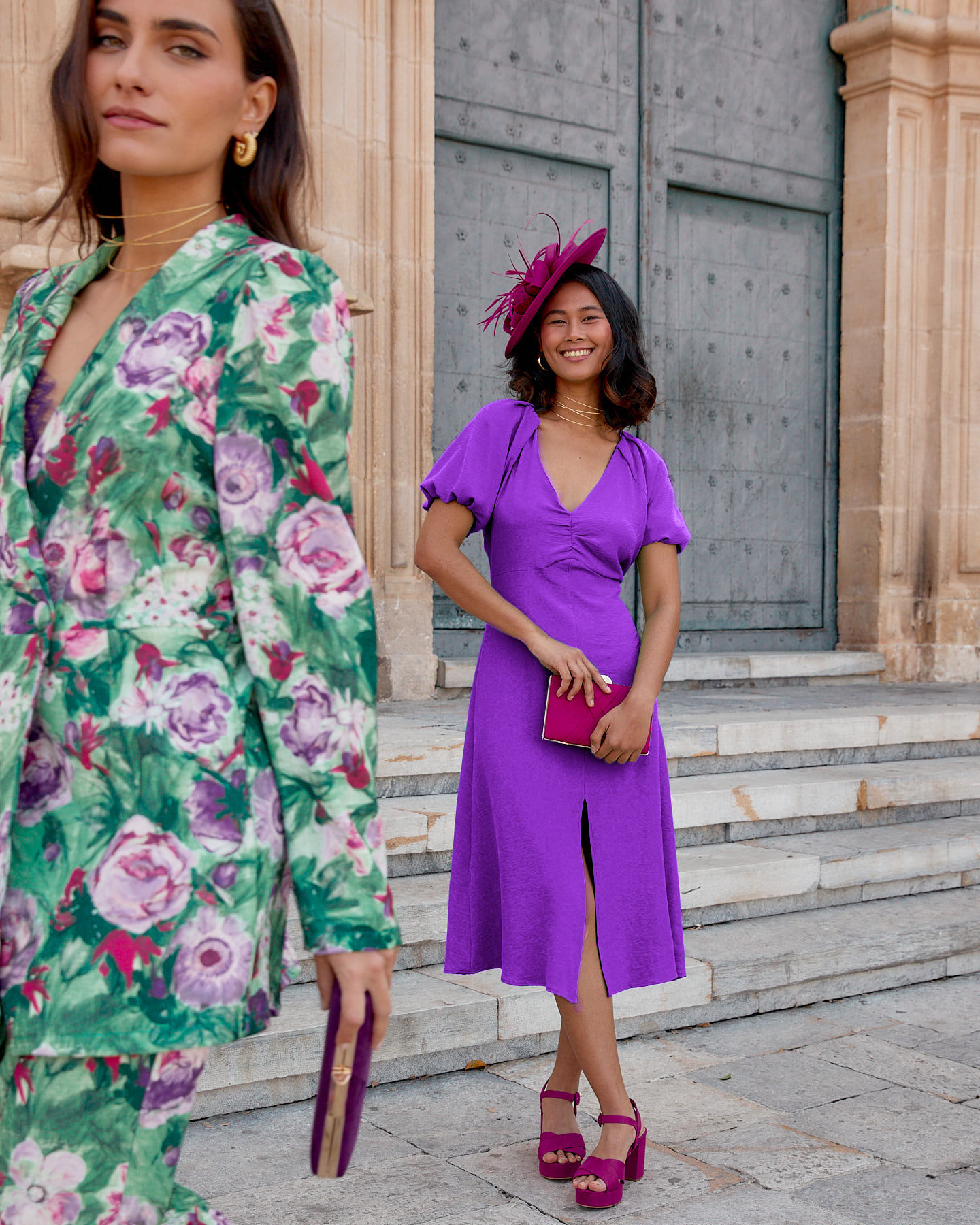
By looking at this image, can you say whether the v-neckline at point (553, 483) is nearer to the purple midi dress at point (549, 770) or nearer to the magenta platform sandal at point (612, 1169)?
the purple midi dress at point (549, 770)

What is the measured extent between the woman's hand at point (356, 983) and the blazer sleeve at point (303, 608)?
12 mm

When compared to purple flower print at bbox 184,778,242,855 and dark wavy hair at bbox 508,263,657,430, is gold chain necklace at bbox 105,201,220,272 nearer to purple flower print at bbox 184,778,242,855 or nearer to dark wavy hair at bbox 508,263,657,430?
purple flower print at bbox 184,778,242,855

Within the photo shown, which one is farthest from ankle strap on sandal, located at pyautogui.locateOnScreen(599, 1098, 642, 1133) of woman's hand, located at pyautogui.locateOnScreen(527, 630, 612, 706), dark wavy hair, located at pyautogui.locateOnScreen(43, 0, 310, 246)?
dark wavy hair, located at pyautogui.locateOnScreen(43, 0, 310, 246)

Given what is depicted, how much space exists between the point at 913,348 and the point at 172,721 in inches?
321

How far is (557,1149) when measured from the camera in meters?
2.90

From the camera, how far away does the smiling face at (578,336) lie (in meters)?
3.01

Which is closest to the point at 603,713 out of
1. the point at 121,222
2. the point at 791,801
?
the point at 121,222

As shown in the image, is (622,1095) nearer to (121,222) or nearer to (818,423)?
(121,222)

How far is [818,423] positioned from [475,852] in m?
6.42

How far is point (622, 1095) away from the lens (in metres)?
2.83

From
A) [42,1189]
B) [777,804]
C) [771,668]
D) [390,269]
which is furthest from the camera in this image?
[771,668]

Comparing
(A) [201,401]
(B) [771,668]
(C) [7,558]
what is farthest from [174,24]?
(B) [771,668]

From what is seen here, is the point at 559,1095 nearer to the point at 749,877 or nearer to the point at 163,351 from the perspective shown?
the point at 749,877

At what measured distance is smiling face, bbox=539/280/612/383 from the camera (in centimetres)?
301
